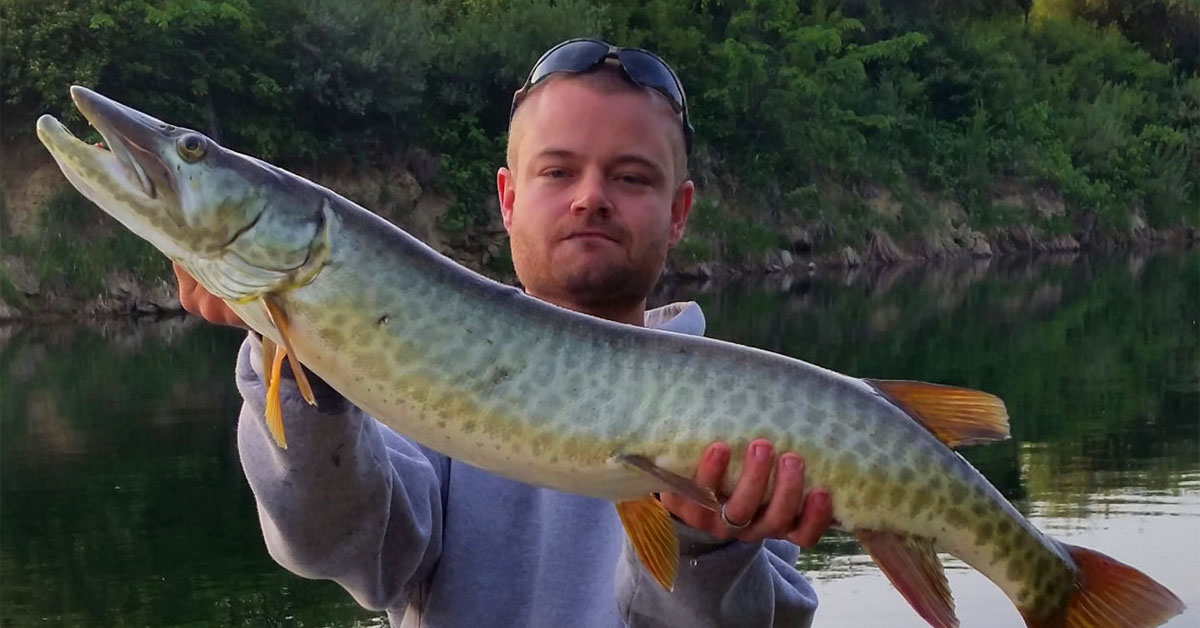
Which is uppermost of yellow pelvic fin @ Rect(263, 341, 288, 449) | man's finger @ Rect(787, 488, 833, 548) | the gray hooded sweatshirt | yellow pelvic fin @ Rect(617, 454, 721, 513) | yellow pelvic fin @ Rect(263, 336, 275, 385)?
yellow pelvic fin @ Rect(263, 336, 275, 385)

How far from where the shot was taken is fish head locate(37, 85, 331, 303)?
2588 millimetres

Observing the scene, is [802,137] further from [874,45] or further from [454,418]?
[454,418]

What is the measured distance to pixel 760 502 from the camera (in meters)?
2.79

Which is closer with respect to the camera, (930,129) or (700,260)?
(700,260)

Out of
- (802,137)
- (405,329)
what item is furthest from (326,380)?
(802,137)

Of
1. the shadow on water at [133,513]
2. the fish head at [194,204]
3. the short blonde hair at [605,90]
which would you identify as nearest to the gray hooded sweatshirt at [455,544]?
the fish head at [194,204]

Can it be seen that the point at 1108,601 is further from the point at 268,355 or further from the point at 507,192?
the point at 507,192

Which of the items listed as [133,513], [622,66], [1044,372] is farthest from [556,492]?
[1044,372]

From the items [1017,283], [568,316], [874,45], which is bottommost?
[1017,283]

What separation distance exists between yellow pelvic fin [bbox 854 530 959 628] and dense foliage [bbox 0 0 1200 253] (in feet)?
88.6

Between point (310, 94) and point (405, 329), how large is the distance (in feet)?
97.0

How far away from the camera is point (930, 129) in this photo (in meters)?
43.5

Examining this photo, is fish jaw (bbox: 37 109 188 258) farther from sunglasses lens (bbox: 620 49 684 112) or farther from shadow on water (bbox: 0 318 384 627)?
shadow on water (bbox: 0 318 384 627)

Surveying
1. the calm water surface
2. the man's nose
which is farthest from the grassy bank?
the man's nose
